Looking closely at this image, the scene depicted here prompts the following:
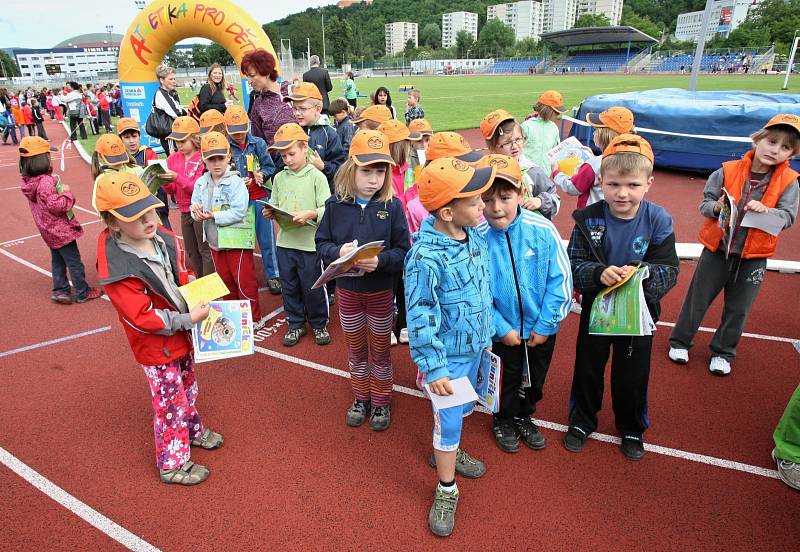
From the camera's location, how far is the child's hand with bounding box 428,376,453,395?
2604 millimetres

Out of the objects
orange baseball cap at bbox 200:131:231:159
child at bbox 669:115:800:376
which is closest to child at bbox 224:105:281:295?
orange baseball cap at bbox 200:131:231:159

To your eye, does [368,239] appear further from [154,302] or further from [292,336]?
[292,336]

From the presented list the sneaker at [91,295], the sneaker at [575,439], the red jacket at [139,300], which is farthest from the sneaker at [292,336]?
the sneaker at [91,295]

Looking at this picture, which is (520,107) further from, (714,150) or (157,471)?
(157,471)

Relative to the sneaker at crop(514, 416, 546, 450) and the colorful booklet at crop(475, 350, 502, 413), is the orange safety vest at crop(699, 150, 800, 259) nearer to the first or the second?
the sneaker at crop(514, 416, 546, 450)

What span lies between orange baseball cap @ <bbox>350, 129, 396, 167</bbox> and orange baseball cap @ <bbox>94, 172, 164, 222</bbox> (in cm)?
132

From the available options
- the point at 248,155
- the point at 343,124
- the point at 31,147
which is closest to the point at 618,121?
the point at 248,155

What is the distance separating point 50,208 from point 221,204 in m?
2.41

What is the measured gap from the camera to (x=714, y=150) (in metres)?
11.3

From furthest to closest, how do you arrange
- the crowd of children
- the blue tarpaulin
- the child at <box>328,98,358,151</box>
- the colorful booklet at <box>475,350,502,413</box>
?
the blue tarpaulin < the child at <box>328,98,358,151</box> < the colorful booklet at <box>475,350,502,413</box> < the crowd of children

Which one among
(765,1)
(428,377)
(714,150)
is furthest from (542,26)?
(428,377)

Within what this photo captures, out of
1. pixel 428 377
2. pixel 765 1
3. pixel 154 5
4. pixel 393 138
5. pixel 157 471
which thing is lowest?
pixel 157 471

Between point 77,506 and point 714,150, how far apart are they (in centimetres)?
1321

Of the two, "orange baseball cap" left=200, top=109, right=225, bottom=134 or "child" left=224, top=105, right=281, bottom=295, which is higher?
"orange baseball cap" left=200, top=109, right=225, bottom=134
